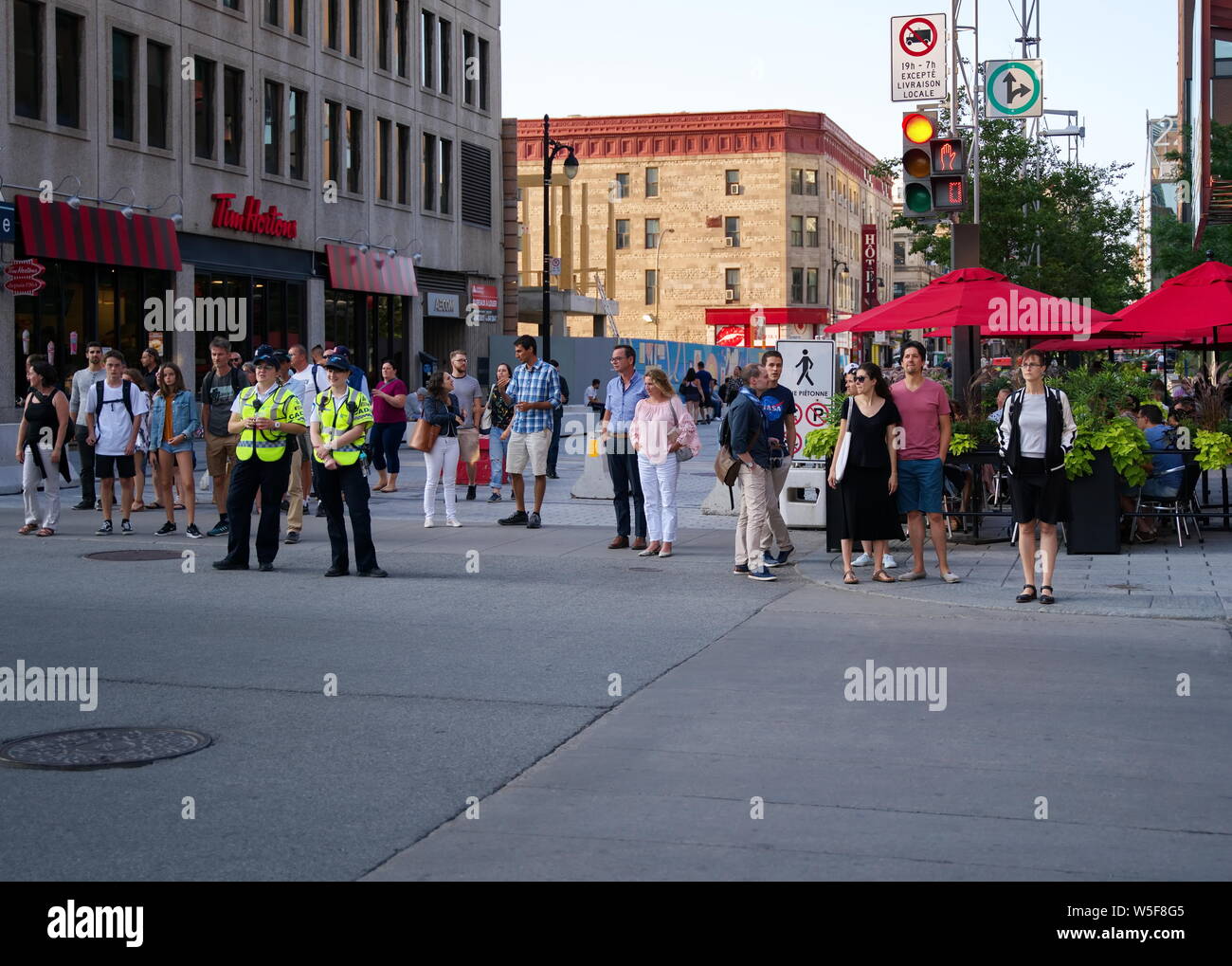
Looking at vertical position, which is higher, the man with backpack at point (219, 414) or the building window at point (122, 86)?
the building window at point (122, 86)

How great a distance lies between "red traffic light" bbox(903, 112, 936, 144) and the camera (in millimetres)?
14742

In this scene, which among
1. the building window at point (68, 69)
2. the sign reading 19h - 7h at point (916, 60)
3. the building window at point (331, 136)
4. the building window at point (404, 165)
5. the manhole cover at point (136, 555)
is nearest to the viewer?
the manhole cover at point (136, 555)

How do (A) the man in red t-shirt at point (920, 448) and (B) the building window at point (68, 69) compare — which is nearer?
(A) the man in red t-shirt at point (920, 448)

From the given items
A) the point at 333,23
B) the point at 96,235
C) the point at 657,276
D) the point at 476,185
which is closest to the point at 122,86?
the point at 96,235

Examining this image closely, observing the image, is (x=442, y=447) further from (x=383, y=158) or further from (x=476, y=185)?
(x=476, y=185)

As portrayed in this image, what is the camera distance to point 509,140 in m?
50.8

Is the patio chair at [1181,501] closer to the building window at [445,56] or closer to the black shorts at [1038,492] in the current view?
the black shorts at [1038,492]

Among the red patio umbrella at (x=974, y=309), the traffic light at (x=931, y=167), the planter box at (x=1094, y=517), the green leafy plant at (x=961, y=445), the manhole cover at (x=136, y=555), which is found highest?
the traffic light at (x=931, y=167)

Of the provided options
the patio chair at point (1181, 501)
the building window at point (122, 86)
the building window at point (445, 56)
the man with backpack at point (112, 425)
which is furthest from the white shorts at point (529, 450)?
the building window at point (445, 56)

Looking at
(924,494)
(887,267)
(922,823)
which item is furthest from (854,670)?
(887,267)

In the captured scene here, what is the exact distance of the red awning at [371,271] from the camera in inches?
1545

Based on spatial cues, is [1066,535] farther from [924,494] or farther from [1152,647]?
[1152,647]

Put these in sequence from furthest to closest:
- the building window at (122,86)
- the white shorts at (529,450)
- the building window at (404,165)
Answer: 1. the building window at (404,165)
2. the building window at (122,86)
3. the white shorts at (529,450)

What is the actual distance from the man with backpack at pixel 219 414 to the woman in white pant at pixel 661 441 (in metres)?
4.37
